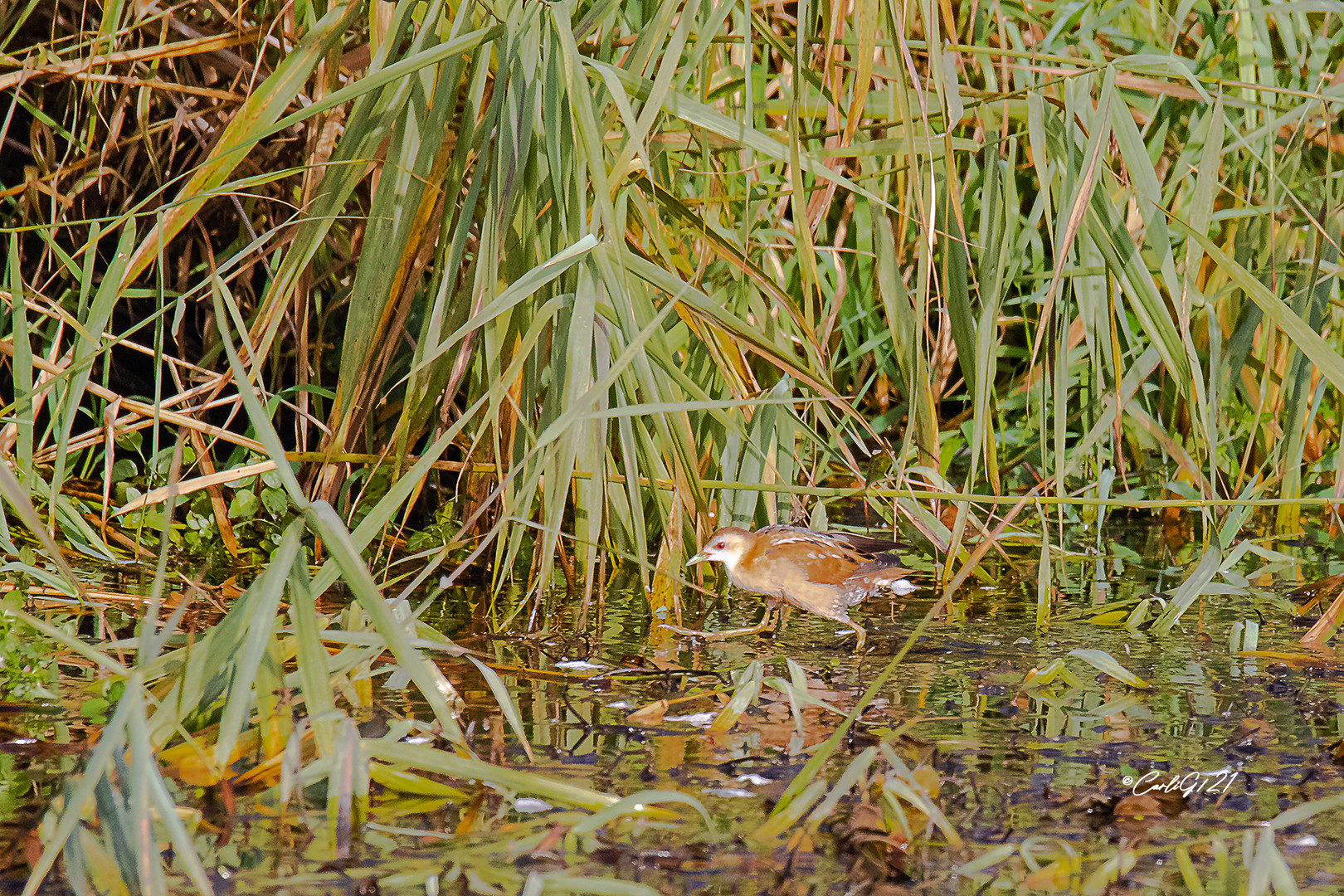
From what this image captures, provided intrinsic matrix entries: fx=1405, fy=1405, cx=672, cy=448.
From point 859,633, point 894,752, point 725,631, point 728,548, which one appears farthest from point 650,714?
point 728,548

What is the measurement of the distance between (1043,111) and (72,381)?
2.26 meters

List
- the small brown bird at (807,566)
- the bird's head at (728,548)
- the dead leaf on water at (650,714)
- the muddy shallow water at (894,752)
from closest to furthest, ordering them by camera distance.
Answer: the muddy shallow water at (894,752), the dead leaf on water at (650,714), the small brown bird at (807,566), the bird's head at (728,548)

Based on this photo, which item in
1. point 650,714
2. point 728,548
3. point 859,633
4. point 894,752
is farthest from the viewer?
point 728,548

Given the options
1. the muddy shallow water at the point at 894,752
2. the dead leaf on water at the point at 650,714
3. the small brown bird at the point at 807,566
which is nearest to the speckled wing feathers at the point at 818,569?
the small brown bird at the point at 807,566

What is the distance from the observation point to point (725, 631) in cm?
329

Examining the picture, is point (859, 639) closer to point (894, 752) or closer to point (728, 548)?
point (728, 548)

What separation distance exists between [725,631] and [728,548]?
26 centimetres

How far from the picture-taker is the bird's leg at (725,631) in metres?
3.18

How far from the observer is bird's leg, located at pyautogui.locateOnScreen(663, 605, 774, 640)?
3182mm

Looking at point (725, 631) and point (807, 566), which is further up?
point (807, 566)

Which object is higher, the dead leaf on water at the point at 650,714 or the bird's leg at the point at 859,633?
the dead leaf on water at the point at 650,714

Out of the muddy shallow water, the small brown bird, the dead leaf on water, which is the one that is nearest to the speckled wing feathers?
the small brown bird

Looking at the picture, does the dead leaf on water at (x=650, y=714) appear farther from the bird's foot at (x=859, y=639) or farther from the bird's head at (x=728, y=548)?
the bird's head at (x=728, y=548)

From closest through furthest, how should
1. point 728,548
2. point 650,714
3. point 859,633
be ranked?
point 650,714, point 859,633, point 728,548
